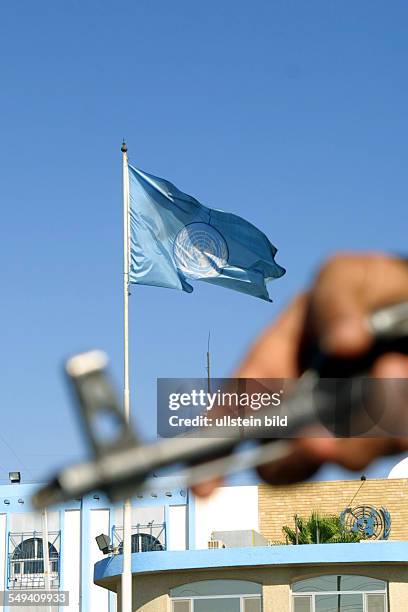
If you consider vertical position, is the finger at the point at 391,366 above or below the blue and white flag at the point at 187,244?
below

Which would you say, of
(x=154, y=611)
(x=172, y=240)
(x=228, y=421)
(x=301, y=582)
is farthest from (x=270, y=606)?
(x=228, y=421)

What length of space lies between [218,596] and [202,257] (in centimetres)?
1447

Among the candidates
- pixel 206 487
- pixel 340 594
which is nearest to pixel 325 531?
pixel 340 594

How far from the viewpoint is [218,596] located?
151 ft

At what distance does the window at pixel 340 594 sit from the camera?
45.0 m

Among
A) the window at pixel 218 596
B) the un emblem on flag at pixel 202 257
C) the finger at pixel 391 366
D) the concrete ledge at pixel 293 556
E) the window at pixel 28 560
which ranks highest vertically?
the un emblem on flag at pixel 202 257

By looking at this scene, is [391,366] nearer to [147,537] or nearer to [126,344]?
[126,344]

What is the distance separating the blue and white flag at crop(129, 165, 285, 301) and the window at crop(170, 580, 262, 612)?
12937 mm

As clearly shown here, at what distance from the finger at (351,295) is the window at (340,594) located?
44252 millimetres

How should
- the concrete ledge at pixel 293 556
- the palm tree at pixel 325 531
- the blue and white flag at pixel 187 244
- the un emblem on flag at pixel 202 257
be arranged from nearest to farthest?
the blue and white flag at pixel 187 244 < the un emblem on flag at pixel 202 257 < the concrete ledge at pixel 293 556 < the palm tree at pixel 325 531

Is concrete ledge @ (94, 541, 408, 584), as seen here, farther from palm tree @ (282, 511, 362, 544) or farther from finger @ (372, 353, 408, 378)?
finger @ (372, 353, 408, 378)

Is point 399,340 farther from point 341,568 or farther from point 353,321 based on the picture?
point 341,568

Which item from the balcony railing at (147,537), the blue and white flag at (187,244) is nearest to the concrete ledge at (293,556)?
the blue and white flag at (187,244)

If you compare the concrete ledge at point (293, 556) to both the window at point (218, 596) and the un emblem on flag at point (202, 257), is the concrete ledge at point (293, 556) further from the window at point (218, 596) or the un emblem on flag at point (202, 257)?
the un emblem on flag at point (202, 257)
